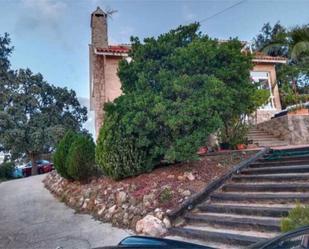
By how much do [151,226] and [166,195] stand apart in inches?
36.2

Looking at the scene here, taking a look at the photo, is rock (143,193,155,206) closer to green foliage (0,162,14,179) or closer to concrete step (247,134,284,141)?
concrete step (247,134,284,141)

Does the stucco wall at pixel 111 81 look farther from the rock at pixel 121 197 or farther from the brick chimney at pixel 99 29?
the rock at pixel 121 197

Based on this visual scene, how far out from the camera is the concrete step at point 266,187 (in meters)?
5.27

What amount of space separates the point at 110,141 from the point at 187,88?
2.40m

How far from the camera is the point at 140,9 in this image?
37.7ft

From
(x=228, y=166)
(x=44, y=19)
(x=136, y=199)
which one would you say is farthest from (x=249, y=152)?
(x=44, y=19)

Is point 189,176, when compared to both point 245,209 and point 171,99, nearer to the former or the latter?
point 245,209

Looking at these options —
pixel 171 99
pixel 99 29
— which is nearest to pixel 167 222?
pixel 171 99

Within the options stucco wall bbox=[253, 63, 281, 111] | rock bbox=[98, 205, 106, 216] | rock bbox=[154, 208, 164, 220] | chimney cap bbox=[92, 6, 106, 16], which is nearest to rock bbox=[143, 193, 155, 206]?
rock bbox=[154, 208, 164, 220]

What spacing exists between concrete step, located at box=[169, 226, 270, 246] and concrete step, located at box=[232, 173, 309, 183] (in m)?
1.83

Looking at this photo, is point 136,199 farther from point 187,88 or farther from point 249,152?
point 249,152

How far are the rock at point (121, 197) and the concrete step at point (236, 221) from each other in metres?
1.68

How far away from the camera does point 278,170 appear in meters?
6.30

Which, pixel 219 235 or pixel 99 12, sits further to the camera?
pixel 99 12
